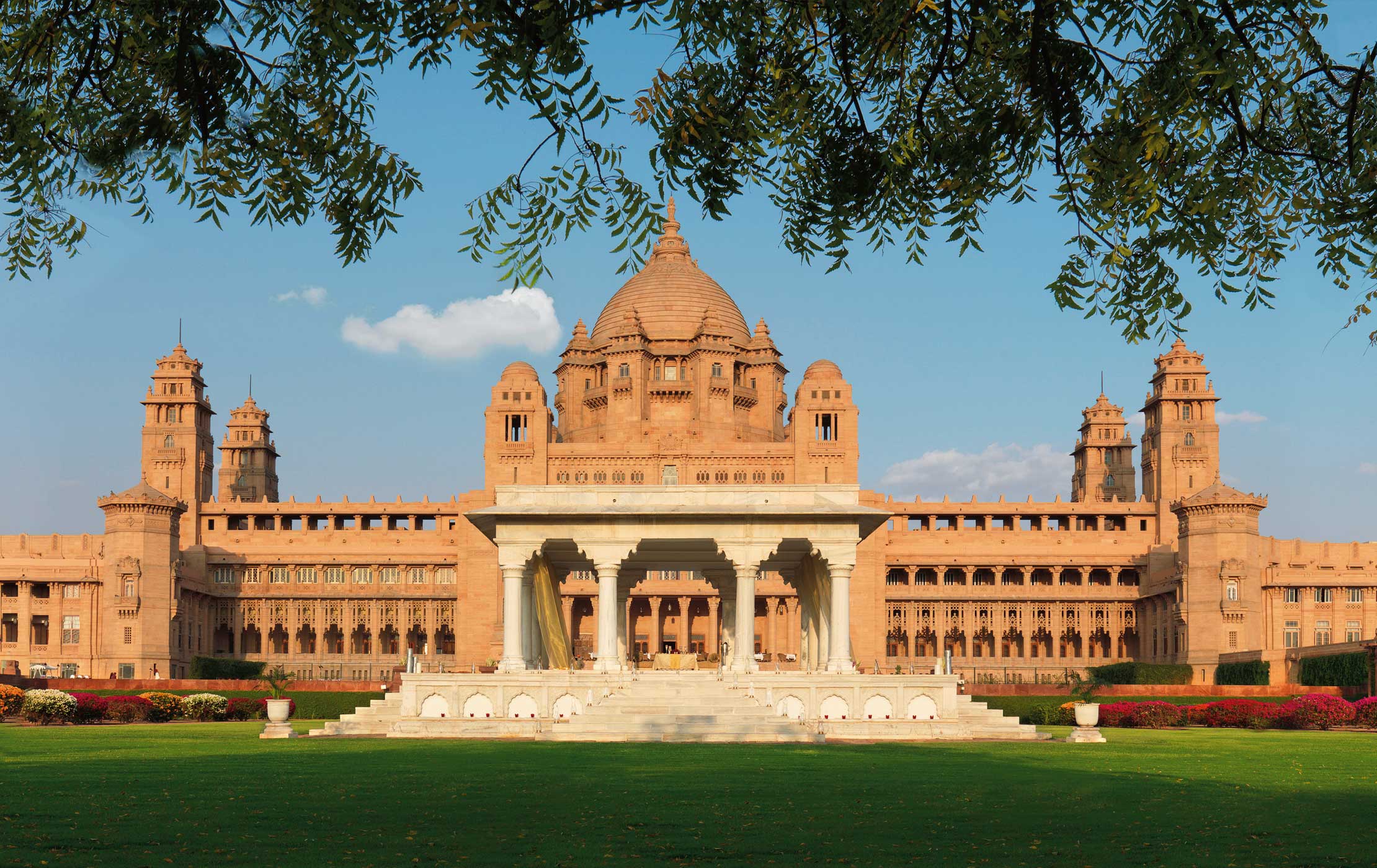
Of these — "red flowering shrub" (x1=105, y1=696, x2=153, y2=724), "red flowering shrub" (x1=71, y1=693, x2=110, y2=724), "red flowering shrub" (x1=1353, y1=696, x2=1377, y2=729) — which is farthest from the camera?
"red flowering shrub" (x1=105, y1=696, x2=153, y2=724)

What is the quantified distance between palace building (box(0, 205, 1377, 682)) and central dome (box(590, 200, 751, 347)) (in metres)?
0.24

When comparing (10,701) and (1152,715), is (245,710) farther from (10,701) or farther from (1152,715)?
(1152,715)

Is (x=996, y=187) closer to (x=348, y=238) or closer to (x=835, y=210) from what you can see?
(x=835, y=210)

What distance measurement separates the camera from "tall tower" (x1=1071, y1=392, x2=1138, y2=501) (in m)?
129

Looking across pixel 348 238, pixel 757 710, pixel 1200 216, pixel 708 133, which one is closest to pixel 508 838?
pixel 348 238

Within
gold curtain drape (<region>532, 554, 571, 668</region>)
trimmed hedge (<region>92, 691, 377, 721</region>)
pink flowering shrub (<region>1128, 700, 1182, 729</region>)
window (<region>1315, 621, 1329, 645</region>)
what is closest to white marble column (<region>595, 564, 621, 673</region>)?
gold curtain drape (<region>532, 554, 571, 668</region>)

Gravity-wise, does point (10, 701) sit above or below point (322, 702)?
above

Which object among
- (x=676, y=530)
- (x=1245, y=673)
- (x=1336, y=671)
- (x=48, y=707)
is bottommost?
(x=1245, y=673)

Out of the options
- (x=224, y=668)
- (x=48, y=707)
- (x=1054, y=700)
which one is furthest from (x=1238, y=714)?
(x=224, y=668)

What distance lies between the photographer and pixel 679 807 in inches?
773

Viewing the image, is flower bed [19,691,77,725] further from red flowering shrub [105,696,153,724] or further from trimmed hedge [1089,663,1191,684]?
trimmed hedge [1089,663,1191,684]

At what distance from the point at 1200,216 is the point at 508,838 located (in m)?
9.52

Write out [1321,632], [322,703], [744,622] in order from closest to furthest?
1. [744,622]
2. [322,703]
3. [1321,632]

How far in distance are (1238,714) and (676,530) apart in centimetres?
1972
